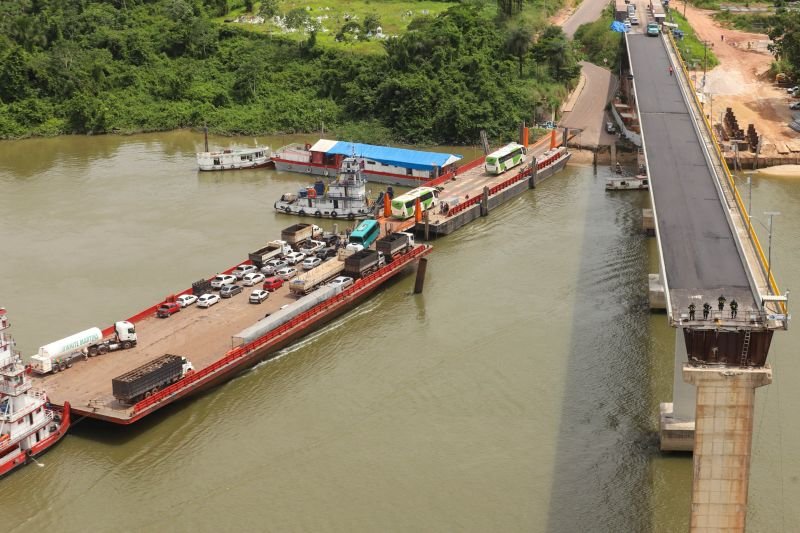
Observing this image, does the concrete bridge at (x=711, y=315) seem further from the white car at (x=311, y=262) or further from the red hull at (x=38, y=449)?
the red hull at (x=38, y=449)

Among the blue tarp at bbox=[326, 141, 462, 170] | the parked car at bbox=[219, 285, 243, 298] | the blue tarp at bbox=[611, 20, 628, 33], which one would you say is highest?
the blue tarp at bbox=[611, 20, 628, 33]

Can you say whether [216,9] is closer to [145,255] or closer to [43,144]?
[43,144]

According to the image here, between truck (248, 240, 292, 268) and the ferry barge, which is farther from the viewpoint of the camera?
the ferry barge

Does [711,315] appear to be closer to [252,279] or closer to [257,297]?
[257,297]

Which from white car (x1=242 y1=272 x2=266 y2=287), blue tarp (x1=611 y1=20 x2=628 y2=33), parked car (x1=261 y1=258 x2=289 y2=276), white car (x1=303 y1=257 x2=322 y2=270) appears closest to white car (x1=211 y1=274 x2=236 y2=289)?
white car (x1=242 y1=272 x2=266 y2=287)

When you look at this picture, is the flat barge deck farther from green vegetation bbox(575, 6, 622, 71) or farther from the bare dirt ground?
green vegetation bbox(575, 6, 622, 71)

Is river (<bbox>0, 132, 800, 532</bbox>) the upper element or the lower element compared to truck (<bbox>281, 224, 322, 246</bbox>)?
lower
